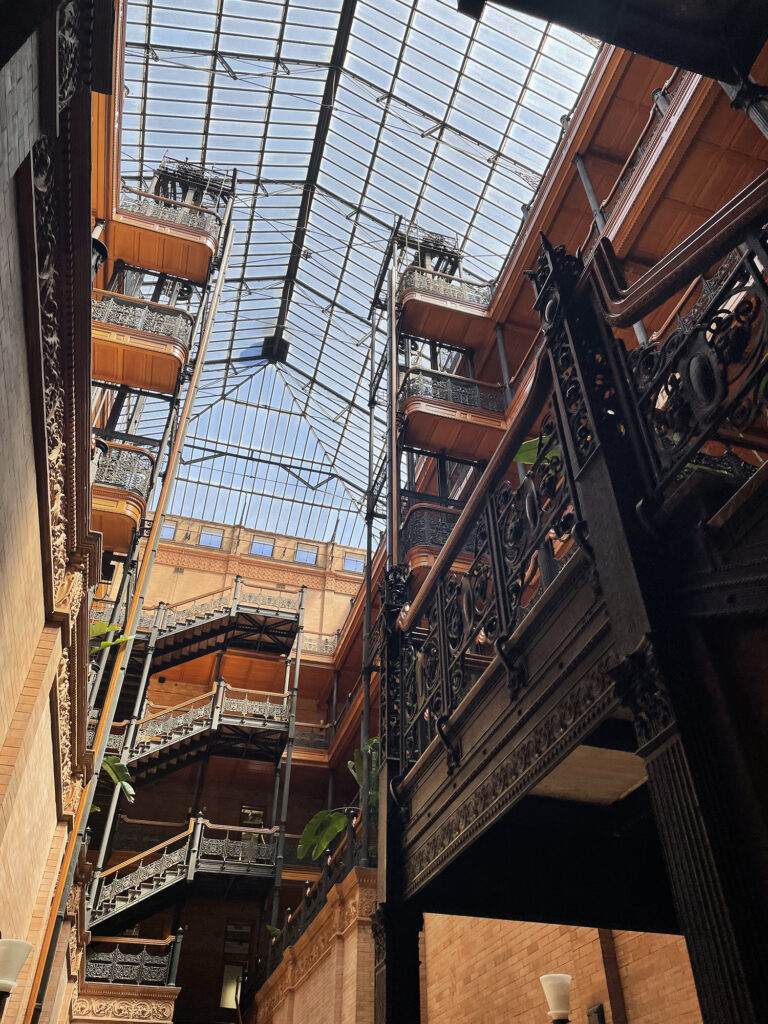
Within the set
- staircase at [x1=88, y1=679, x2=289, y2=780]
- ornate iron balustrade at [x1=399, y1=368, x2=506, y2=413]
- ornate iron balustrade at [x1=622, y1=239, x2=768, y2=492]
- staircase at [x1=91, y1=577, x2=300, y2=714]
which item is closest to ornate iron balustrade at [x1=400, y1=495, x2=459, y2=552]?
ornate iron balustrade at [x1=399, y1=368, x2=506, y2=413]

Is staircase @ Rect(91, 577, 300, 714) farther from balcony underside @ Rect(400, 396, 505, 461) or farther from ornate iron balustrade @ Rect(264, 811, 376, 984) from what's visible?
balcony underside @ Rect(400, 396, 505, 461)

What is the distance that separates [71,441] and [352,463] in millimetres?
29089

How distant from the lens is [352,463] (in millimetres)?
35500

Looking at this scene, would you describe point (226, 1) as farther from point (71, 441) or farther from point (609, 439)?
point (609, 439)

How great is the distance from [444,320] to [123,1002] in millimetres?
16518

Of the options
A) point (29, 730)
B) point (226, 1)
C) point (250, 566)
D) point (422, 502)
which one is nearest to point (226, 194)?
point (226, 1)

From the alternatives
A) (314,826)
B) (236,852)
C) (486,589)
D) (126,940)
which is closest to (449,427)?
(314,826)

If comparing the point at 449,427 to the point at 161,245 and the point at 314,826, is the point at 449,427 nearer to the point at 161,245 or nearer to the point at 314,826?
the point at 161,245

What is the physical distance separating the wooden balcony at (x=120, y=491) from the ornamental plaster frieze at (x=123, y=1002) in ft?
29.9

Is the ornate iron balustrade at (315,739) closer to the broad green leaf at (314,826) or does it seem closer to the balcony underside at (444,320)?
the broad green leaf at (314,826)

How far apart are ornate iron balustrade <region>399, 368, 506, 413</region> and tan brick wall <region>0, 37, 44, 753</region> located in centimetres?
1141

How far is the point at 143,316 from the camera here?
55.0ft

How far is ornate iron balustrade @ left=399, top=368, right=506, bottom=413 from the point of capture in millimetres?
17109

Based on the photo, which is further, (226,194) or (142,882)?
(226,194)
